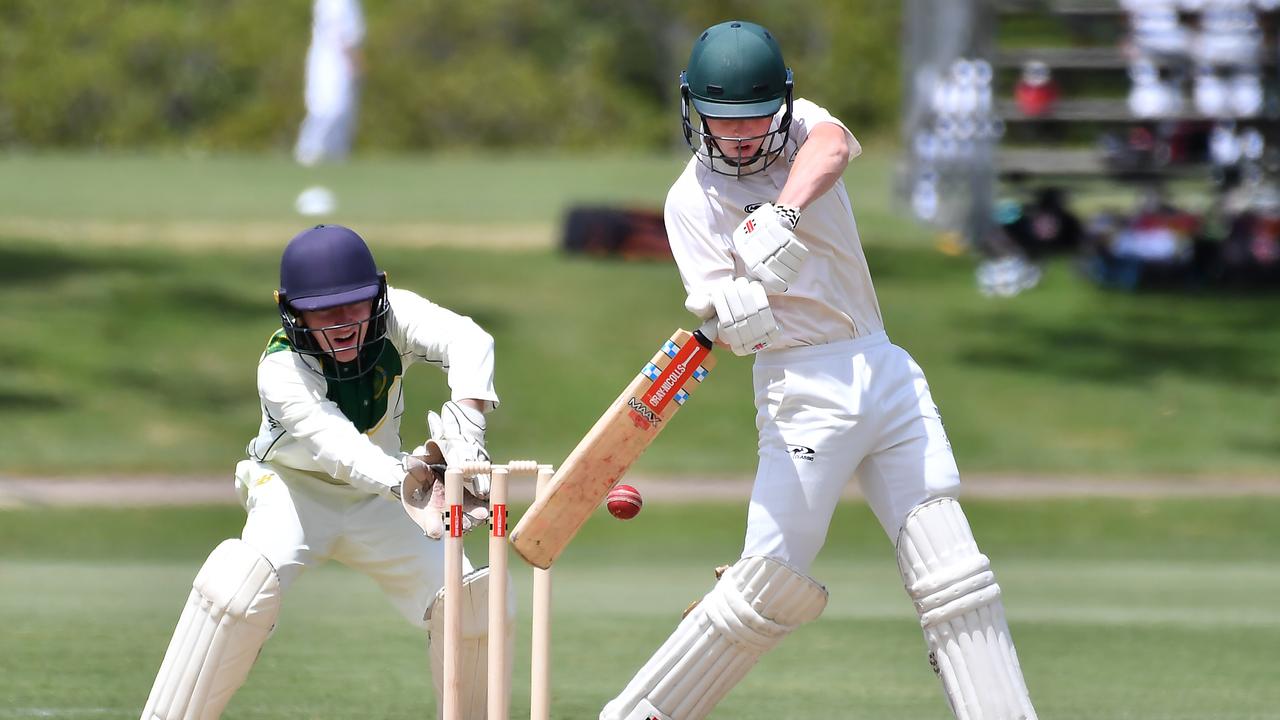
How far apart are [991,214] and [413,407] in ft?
23.5

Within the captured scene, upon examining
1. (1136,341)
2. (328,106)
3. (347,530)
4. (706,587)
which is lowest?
(347,530)

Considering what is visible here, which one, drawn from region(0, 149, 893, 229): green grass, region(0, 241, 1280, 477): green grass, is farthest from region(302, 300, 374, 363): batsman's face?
region(0, 149, 893, 229): green grass

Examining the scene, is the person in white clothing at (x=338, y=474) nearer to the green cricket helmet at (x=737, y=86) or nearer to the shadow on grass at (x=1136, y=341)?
the green cricket helmet at (x=737, y=86)

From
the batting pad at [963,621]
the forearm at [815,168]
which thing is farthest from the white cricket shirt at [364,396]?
the batting pad at [963,621]

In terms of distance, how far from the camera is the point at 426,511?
14.7 ft

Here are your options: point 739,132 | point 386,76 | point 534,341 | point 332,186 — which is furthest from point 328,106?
point 386,76

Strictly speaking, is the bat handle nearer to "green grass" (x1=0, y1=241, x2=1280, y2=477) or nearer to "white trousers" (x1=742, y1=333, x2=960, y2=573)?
"white trousers" (x1=742, y1=333, x2=960, y2=573)

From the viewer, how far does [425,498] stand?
4523 mm

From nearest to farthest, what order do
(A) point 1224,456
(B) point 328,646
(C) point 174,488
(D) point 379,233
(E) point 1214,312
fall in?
(B) point 328,646
(C) point 174,488
(A) point 1224,456
(E) point 1214,312
(D) point 379,233

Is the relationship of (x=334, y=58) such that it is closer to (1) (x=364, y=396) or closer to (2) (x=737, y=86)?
(1) (x=364, y=396)

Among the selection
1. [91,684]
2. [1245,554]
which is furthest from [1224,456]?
[91,684]

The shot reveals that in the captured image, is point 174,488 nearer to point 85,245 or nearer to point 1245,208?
point 85,245

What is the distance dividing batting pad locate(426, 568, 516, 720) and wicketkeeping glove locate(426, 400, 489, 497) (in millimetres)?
320

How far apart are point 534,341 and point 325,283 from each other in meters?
10.1
